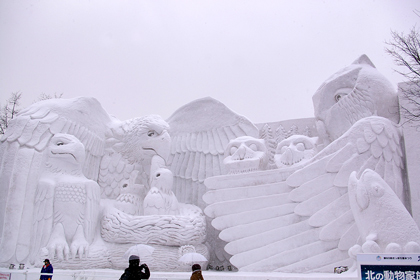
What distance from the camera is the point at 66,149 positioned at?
19.2 ft

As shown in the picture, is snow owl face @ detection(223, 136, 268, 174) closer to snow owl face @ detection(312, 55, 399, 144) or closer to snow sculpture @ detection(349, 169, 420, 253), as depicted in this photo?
snow owl face @ detection(312, 55, 399, 144)

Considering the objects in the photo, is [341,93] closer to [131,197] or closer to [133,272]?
[131,197]

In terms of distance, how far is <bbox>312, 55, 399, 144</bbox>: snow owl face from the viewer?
5.87 meters

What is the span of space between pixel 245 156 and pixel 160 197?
143 cm

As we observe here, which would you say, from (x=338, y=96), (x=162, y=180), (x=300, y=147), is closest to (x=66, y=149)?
(x=162, y=180)

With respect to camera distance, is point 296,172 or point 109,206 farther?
point 109,206

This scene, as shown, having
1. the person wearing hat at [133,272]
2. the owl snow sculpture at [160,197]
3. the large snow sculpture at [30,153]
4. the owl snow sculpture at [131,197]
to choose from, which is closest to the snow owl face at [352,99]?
the owl snow sculpture at [160,197]

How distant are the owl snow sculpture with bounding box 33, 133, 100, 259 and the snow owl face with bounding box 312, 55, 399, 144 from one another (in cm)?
373

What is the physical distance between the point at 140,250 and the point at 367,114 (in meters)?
3.73

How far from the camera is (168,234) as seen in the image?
571 centimetres

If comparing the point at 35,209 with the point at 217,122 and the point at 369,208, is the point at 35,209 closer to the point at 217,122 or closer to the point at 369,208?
the point at 217,122

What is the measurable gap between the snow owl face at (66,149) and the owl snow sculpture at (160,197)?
1142 mm

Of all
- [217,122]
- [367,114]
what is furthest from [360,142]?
[217,122]

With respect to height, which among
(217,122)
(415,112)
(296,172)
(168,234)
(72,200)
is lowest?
(168,234)
